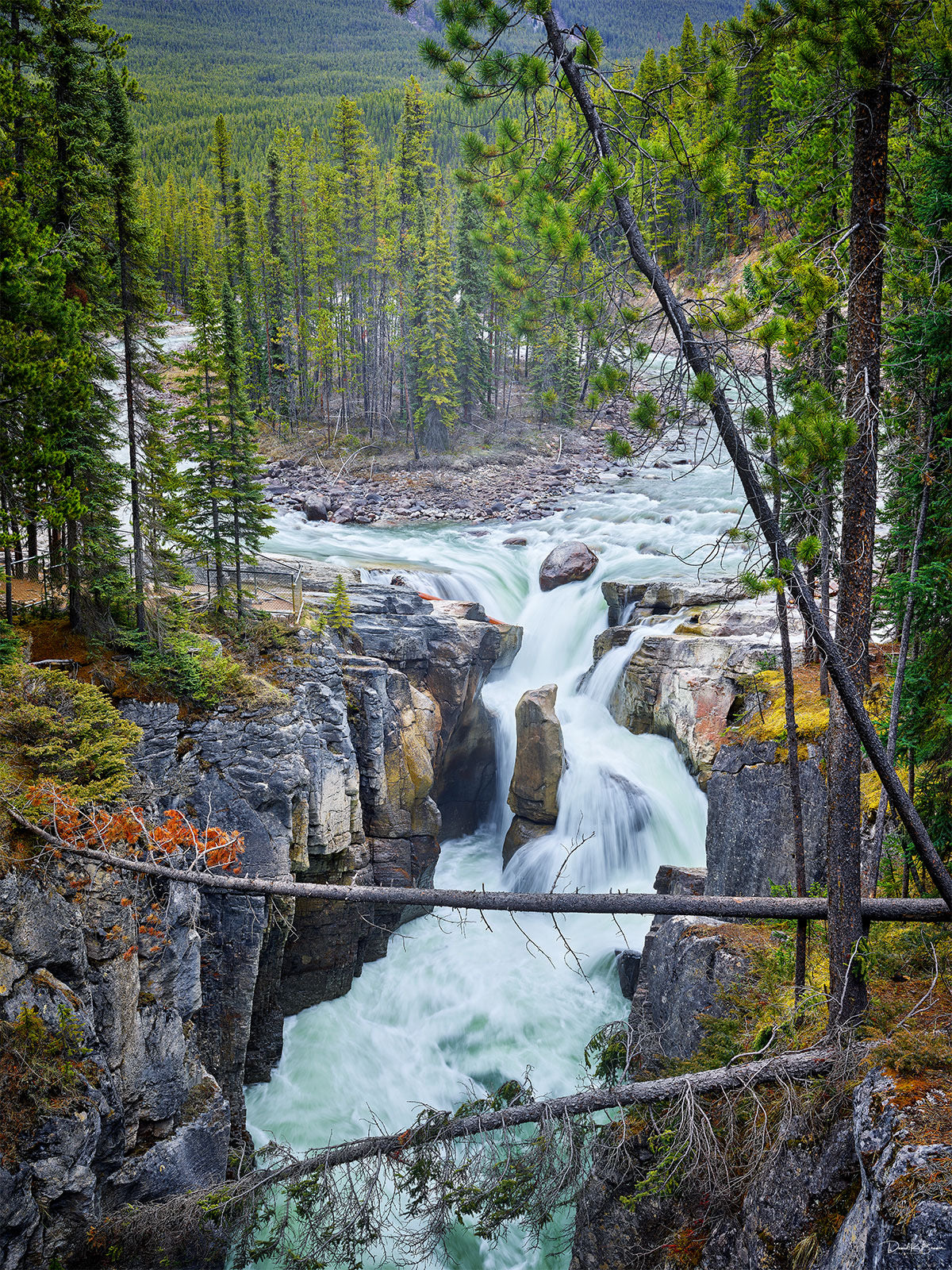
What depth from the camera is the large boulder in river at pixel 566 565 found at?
2597 cm

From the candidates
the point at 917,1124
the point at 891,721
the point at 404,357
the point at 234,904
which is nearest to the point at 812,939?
the point at 891,721

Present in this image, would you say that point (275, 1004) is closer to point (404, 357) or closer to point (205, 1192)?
point (205, 1192)

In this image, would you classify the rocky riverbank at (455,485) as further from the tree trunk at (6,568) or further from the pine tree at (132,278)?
the tree trunk at (6,568)

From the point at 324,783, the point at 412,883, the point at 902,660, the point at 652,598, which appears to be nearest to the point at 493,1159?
the point at 902,660

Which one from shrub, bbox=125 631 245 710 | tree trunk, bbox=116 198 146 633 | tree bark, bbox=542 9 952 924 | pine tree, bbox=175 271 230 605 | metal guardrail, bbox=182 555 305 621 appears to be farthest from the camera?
metal guardrail, bbox=182 555 305 621

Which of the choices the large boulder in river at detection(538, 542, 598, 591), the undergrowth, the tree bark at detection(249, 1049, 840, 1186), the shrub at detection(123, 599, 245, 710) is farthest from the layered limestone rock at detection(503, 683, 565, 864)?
the undergrowth

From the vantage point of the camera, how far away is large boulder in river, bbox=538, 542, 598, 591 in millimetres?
25969

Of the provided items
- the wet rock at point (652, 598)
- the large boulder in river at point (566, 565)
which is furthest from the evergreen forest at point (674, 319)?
the large boulder in river at point (566, 565)

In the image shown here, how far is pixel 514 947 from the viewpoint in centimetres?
1712

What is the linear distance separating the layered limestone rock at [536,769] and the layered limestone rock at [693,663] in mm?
2234

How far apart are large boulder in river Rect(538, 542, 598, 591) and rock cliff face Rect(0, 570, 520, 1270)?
16.6 ft

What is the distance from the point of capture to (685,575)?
75.1 ft

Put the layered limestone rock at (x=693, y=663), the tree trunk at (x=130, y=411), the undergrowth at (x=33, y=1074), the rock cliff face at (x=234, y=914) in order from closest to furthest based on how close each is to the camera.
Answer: the undergrowth at (x=33, y=1074) < the rock cliff face at (x=234, y=914) < the tree trunk at (x=130, y=411) < the layered limestone rock at (x=693, y=663)

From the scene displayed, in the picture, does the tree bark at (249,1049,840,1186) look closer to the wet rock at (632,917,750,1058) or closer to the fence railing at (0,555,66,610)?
the wet rock at (632,917,750,1058)
